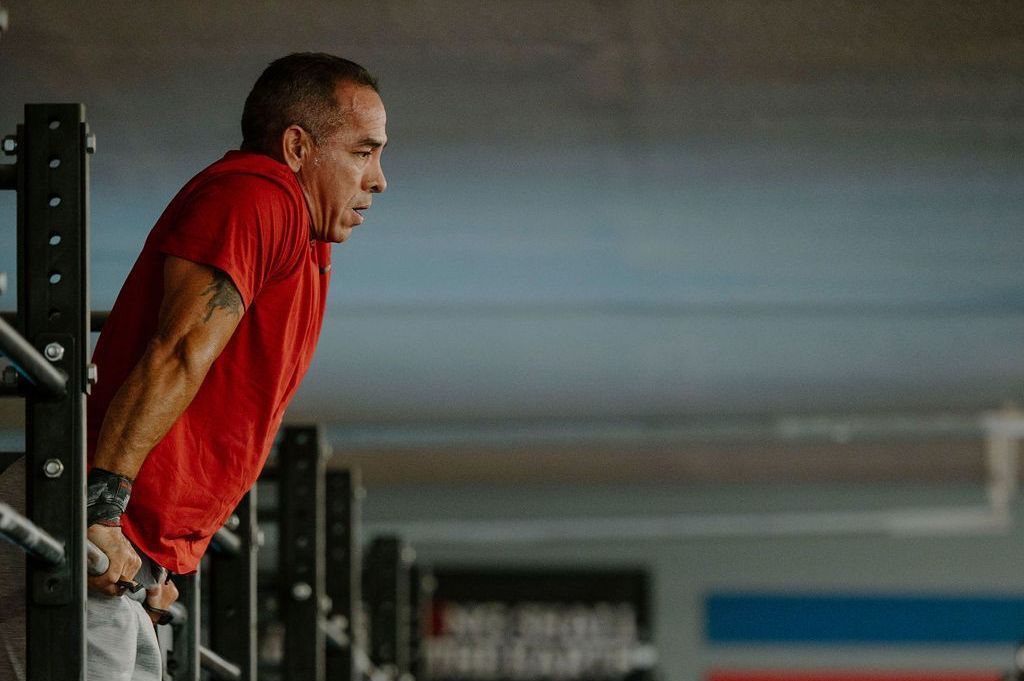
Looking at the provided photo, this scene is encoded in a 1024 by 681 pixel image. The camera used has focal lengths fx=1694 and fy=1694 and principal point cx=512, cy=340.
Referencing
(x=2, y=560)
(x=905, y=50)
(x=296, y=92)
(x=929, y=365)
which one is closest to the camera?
(x=2, y=560)

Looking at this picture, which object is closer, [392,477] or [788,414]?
[788,414]

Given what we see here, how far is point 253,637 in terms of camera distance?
3555 mm

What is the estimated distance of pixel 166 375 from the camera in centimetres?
207

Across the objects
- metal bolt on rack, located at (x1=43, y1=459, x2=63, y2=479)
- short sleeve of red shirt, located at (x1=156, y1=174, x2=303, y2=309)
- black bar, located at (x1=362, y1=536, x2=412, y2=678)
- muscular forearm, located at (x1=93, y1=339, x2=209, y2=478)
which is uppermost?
short sleeve of red shirt, located at (x1=156, y1=174, x2=303, y2=309)

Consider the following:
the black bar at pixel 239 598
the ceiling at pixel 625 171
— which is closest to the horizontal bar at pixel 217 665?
the black bar at pixel 239 598

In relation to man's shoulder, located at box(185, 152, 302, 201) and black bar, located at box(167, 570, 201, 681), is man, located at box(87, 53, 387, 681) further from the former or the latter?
black bar, located at box(167, 570, 201, 681)

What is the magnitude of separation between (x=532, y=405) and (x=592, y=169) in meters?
4.01

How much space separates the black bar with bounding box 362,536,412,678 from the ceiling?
3.00 ft

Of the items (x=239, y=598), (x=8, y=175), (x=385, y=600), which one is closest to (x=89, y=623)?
(x=8, y=175)

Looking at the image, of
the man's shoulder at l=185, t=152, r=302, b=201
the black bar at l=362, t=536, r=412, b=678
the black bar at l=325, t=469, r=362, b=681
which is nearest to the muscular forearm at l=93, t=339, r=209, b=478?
the man's shoulder at l=185, t=152, r=302, b=201

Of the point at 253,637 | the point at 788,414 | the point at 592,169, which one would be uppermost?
the point at 592,169

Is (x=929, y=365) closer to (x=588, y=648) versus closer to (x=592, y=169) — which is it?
(x=592, y=169)

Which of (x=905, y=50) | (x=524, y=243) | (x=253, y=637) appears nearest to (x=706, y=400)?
(x=524, y=243)

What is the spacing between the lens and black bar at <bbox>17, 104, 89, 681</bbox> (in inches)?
81.7
